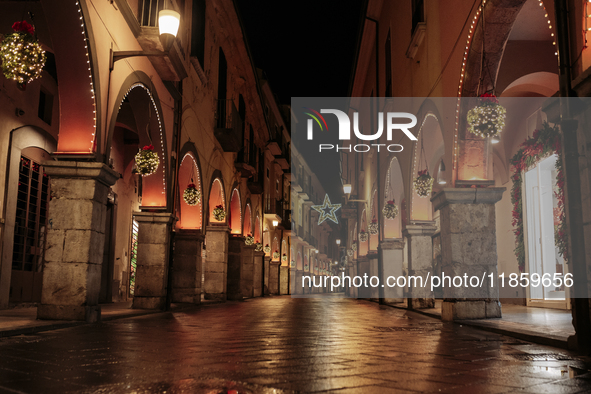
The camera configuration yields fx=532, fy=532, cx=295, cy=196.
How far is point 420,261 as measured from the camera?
47.1 ft

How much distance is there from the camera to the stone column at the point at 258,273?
26016 mm

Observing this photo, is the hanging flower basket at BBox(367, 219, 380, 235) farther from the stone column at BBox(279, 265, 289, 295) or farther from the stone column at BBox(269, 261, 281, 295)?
the stone column at BBox(279, 265, 289, 295)

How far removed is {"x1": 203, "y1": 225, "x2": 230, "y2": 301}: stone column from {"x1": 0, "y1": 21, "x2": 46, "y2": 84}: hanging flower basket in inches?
458

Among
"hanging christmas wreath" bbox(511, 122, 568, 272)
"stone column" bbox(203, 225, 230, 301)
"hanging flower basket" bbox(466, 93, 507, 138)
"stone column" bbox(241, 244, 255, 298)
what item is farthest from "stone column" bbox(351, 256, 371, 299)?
"hanging flower basket" bbox(466, 93, 507, 138)

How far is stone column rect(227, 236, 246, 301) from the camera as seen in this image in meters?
19.9

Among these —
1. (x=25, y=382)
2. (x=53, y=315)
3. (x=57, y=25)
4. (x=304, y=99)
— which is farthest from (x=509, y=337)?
(x=304, y=99)

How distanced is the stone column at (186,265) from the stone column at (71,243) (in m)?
6.43

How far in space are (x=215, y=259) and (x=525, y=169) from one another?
31.9 feet

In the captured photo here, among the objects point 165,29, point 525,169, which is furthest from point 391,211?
point 165,29

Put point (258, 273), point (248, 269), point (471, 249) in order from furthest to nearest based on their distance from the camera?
point (258, 273)
point (248, 269)
point (471, 249)

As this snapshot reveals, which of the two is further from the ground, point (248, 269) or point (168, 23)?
point (168, 23)

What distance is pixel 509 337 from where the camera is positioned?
6.91m

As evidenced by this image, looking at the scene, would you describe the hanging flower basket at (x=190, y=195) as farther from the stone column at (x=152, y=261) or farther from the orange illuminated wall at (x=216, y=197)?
the orange illuminated wall at (x=216, y=197)

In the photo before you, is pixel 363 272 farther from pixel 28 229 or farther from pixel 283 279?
pixel 28 229
